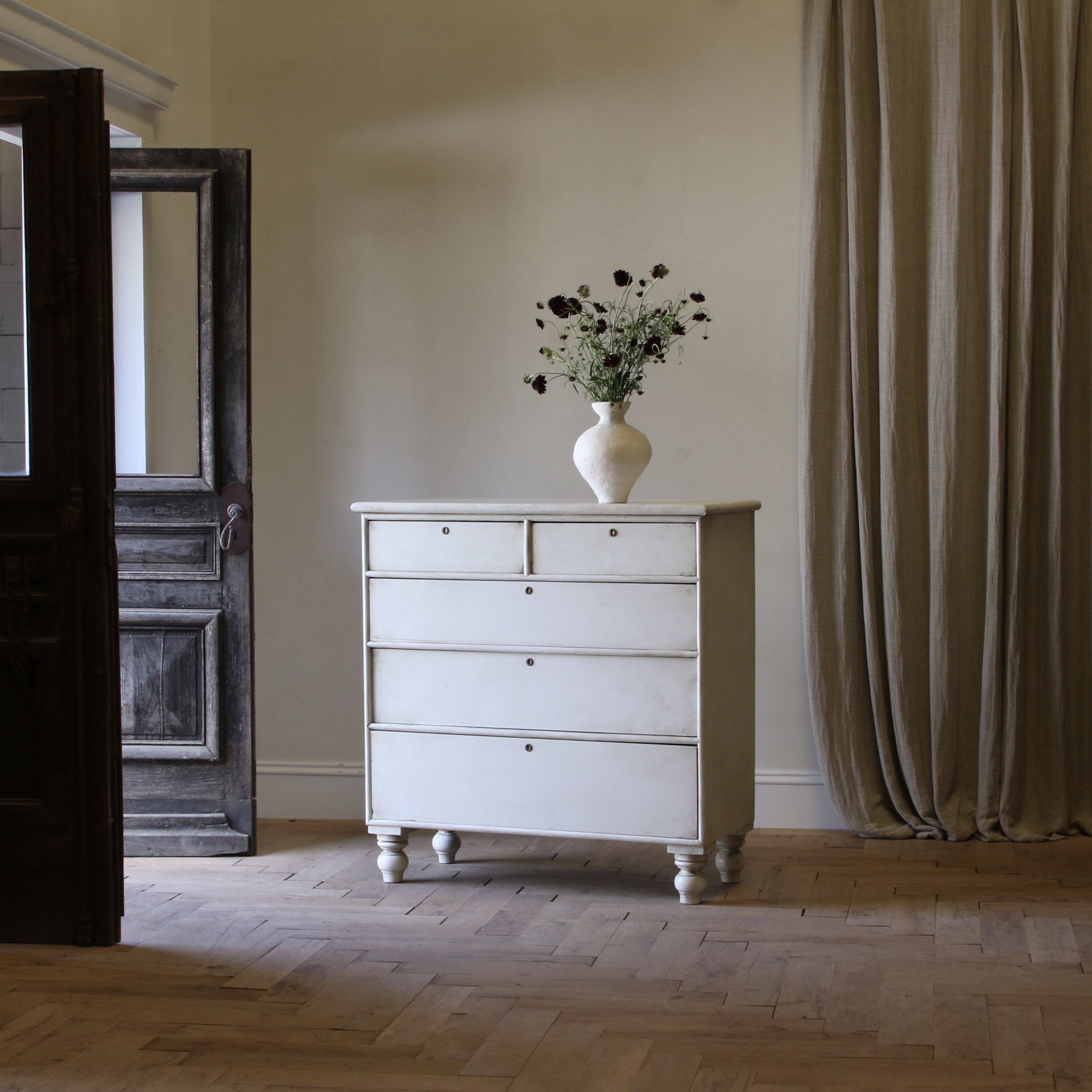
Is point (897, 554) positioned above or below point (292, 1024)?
above

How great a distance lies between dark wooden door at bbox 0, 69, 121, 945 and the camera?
2.99 metres

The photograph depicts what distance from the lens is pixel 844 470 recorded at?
3.93 m

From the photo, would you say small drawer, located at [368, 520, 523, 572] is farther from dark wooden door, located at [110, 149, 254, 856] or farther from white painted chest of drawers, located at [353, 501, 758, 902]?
dark wooden door, located at [110, 149, 254, 856]

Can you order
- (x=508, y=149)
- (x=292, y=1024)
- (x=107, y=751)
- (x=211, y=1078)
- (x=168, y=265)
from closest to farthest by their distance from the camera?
(x=211, y=1078) < (x=292, y=1024) < (x=107, y=751) < (x=168, y=265) < (x=508, y=149)

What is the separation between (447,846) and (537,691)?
628mm

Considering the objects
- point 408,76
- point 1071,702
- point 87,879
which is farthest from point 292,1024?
point 408,76

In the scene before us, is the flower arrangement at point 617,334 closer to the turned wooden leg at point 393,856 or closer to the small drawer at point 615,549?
the small drawer at point 615,549

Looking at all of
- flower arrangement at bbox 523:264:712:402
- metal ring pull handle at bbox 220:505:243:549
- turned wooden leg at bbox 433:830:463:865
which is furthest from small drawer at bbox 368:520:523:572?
turned wooden leg at bbox 433:830:463:865

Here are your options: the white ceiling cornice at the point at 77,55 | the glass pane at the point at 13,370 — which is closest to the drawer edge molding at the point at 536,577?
the glass pane at the point at 13,370

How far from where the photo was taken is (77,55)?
11.8 feet

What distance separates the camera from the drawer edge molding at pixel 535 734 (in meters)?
3.31

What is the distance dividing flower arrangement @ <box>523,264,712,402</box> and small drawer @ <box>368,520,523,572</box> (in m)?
0.40

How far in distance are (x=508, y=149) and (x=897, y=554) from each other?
1.71 meters

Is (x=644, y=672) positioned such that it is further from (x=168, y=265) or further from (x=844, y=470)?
(x=168, y=265)
